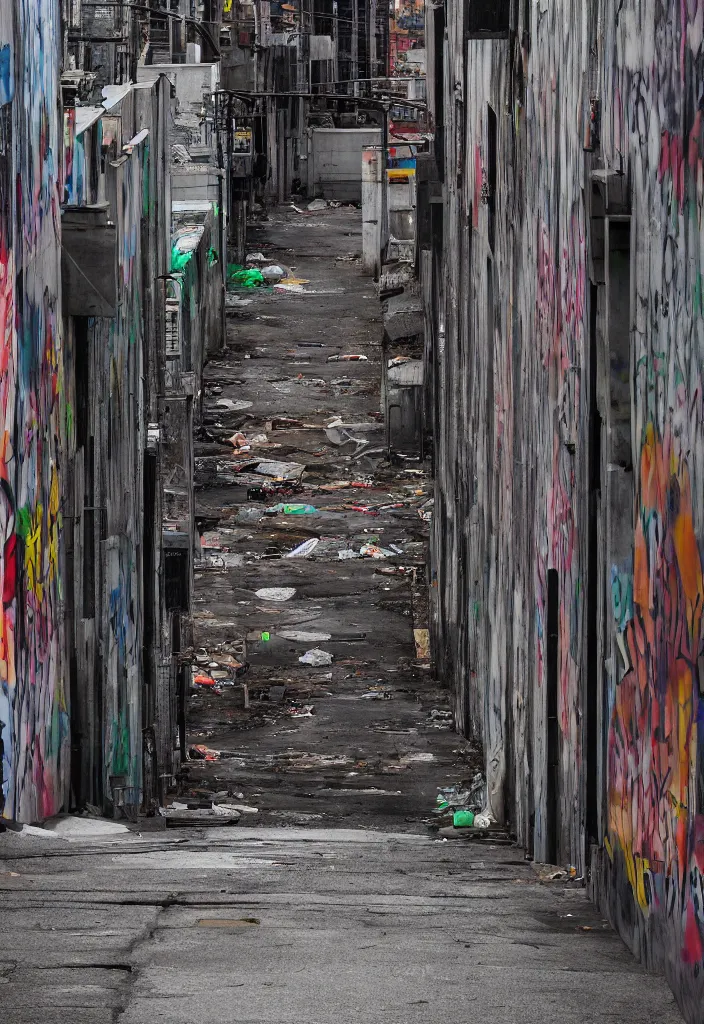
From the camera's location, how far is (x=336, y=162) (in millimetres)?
49781

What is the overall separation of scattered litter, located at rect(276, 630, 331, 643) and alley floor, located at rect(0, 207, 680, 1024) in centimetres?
5

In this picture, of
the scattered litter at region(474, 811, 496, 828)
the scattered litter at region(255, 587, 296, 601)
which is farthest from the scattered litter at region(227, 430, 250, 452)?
the scattered litter at region(474, 811, 496, 828)

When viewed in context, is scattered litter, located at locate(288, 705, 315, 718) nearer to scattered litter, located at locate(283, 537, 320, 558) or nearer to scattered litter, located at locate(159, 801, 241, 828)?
scattered litter, located at locate(159, 801, 241, 828)

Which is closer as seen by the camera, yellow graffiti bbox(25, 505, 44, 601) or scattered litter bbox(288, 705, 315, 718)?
yellow graffiti bbox(25, 505, 44, 601)

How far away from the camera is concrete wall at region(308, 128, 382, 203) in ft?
161

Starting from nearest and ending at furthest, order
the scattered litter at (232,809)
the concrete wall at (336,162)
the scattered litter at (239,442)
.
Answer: the scattered litter at (232,809) → the scattered litter at (239,442) → the concrete wall at (336,162)

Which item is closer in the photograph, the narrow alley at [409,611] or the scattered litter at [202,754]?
the narrow alley at [409,611]

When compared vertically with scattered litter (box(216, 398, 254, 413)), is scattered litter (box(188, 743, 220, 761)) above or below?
below

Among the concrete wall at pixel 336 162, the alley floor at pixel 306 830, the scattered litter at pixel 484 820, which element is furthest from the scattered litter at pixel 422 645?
the concrete wall at pixel 336 162

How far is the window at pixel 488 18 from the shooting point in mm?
10453

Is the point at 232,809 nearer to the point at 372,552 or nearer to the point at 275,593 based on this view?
the point at 275,593

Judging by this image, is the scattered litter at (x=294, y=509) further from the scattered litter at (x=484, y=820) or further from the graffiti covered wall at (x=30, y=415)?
the graffiti covered wall at (x=30, y=415)

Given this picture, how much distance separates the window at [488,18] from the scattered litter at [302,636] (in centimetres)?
894

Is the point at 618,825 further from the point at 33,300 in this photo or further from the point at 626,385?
the point at 33,300
